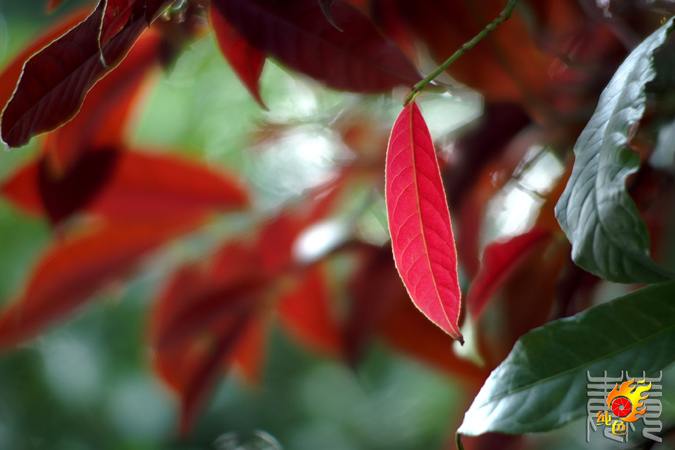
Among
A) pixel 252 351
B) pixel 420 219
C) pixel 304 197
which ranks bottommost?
pixel 252 351

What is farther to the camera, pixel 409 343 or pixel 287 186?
pixel 287 186

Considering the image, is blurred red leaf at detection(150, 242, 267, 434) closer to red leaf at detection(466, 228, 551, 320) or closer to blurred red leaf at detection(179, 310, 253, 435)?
blurred red leaf at detection(179, 310, 253, 435)

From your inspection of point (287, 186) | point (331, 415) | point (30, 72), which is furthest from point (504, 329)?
point (331, 415)

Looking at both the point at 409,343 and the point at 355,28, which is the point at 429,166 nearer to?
the point at 355,28

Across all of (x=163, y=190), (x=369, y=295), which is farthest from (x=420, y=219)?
(x=163, y=190)

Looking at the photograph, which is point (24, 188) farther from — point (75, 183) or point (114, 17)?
point (114, 17)

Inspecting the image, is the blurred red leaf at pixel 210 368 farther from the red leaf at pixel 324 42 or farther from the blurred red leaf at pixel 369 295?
the red leaf at pixel 324 42
